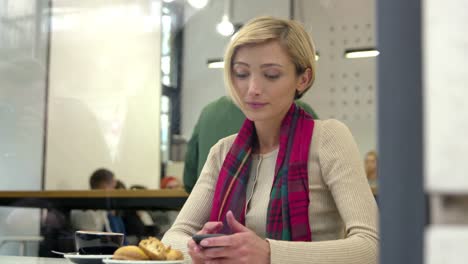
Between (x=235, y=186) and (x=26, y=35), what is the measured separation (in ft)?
18.4

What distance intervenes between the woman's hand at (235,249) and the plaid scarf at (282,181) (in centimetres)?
14

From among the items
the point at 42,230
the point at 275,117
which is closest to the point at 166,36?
the point at 42,230

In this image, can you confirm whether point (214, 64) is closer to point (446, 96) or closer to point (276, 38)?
point (276, 38)

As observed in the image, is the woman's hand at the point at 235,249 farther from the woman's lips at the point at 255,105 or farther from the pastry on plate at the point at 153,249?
the woman's lips at the point at 255,105

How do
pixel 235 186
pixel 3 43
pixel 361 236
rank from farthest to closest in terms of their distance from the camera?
pixel 3 43
pixel 235 186
pixel 361 236

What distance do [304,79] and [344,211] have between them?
1.18 ft

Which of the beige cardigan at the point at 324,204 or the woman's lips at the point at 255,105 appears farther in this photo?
the woman's lips at the point at 255,105

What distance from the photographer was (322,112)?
717 cm

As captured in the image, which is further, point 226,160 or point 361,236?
point 226,160

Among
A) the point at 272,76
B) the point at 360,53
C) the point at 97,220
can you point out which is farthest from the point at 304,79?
the point at 360,53

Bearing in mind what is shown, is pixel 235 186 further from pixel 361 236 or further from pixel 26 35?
pixel 26 35

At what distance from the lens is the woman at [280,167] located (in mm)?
1388

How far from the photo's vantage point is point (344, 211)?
1.37 meters

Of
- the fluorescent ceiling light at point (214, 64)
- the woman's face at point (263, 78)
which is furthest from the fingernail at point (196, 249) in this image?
the fluorescent ceiling light at point (214, 64)
